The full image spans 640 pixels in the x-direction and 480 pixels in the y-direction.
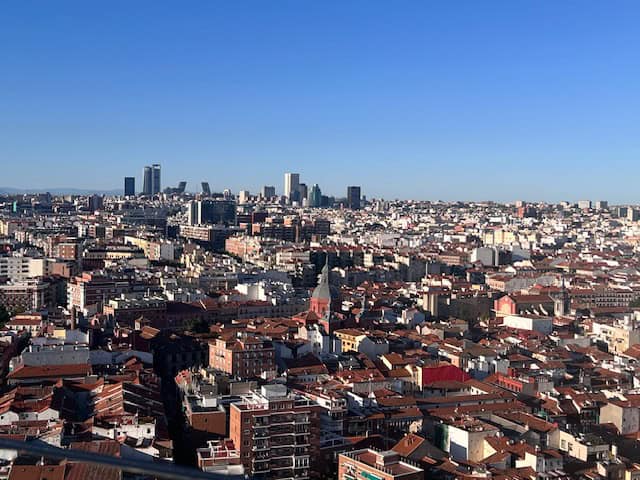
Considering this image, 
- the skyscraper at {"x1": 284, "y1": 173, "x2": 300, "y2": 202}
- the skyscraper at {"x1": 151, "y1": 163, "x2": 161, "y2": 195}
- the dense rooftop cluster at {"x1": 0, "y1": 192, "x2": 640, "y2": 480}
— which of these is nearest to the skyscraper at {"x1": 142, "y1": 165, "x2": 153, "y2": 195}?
the skyscraper at {"x1": 151, "y1": 163, "x2": 161, "y2": 195}

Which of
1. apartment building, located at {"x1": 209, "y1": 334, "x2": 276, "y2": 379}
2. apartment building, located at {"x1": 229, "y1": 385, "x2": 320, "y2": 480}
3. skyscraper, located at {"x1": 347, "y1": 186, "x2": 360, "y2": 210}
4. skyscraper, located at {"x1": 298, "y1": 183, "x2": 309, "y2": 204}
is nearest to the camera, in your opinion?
apartment building, located at {"x1": 229, "y1": 385, "x2": 320, "y2": 480}

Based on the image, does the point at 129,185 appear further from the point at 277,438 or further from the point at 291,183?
the point at 277,438

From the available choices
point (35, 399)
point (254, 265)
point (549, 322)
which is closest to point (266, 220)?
point (254, 265)

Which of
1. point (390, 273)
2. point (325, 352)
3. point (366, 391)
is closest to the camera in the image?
point (366, 391)

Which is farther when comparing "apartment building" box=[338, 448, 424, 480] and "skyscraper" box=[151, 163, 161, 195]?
"skyscraper" box=[151, 163, 161, 195]

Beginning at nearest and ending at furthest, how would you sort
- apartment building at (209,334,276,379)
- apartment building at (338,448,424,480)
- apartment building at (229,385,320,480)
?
apartment building at (338,448,424,480) < apartment building at (229,385,320,480) < apartment building at (209,334,276,379)

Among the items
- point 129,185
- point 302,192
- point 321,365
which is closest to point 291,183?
point 302,192

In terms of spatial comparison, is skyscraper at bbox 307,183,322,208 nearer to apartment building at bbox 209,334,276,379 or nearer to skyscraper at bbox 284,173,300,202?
skyscraper at bbox 284,173,300,202

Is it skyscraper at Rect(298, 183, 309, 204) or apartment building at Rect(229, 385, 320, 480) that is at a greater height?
skyscraper at Rect(298, 183, 309, 204)

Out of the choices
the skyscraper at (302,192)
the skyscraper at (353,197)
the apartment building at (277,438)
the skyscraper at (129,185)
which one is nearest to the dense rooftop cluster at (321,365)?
the apartment building at (277,438)

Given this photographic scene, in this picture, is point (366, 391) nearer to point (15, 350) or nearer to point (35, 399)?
point (35, 399)
